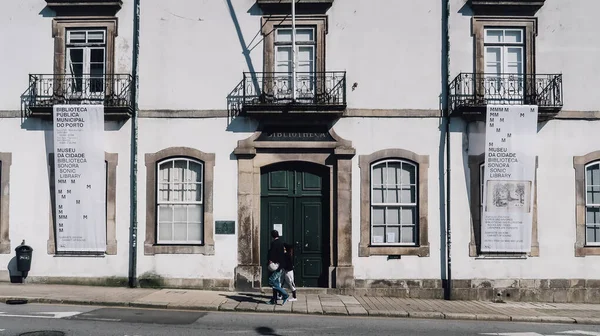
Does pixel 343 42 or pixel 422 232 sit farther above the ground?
pixel 343 42

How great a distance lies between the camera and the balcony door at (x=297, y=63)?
55.0ft

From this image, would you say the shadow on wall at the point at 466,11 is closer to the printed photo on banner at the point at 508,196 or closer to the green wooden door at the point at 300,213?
the printed photo on banner at the point at 508,196

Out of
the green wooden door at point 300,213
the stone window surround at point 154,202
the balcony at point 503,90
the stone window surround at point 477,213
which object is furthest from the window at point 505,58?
the stone window surround at point 154,202

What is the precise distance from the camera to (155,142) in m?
16.8

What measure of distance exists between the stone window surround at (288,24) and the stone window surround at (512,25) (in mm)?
3876

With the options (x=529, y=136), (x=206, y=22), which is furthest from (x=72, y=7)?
(x=529, y=136)

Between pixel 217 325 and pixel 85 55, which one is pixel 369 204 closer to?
pixel 217 325

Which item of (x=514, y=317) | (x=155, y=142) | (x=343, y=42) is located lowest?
(x=514, y=317)

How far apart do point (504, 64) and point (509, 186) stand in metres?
3.17

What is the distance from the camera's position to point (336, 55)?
55.2 ft

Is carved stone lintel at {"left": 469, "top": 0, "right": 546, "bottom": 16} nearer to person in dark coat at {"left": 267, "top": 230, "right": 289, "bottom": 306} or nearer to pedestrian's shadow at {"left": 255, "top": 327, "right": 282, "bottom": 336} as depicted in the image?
person in dark coat at {"left": 267, "top": 230, "right": 289, "bottom": 306}

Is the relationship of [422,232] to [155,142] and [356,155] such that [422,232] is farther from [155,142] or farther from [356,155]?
[155,142]

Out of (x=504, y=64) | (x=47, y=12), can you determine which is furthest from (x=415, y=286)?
(x=47, y=12)

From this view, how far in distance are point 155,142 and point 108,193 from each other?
176cm
